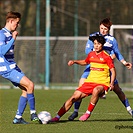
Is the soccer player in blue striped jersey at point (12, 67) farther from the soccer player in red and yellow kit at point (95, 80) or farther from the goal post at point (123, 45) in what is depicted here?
the goal post at point (123, 45)

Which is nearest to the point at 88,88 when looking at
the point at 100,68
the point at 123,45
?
the point at 100,68

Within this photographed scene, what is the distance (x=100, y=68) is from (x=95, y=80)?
0.25 m

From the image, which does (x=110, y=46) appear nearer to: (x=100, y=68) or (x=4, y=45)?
(x=100, y=68)

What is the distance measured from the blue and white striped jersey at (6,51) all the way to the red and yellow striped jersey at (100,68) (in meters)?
1.40

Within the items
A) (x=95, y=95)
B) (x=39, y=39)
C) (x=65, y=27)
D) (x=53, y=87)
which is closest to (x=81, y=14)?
(x=65, y=27)

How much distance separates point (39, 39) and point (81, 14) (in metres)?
2.86

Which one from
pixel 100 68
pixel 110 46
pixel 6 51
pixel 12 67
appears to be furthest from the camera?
pixel 110 46

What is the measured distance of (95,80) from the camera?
35.7ft

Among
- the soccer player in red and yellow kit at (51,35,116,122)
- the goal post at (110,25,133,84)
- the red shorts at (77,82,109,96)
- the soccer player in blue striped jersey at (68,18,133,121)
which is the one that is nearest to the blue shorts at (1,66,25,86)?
the soccer player in red and yellow kit at (51,35,116,122)

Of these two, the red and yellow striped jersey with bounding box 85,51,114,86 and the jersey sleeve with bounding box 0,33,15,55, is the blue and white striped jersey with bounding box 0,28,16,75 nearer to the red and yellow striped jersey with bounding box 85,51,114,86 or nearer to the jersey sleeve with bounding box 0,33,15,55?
the jersey sleeve with bounding box 0,33,15,55

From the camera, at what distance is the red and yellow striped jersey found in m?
10.9

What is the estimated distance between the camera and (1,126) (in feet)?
32.6

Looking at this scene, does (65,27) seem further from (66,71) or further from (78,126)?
(78,126)

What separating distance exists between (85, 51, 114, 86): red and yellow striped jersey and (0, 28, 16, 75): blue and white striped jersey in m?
1.40
